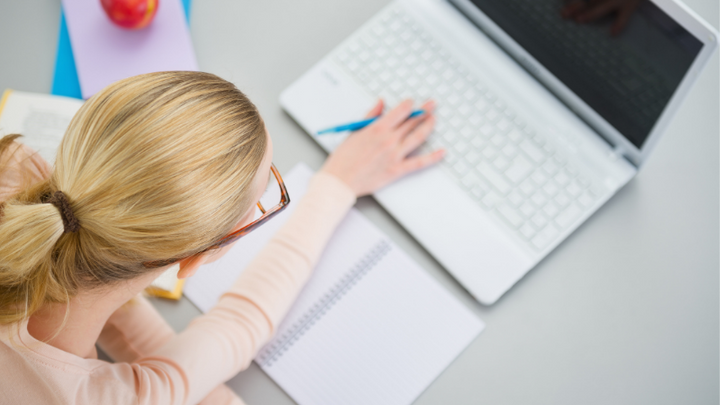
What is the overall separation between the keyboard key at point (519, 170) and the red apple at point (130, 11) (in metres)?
0.63

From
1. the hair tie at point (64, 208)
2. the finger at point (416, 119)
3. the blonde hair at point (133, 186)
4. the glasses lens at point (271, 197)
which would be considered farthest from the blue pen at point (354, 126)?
the hair tie at point (64, 208)

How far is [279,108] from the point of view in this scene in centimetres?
86

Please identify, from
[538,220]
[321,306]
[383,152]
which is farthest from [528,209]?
[321,306]

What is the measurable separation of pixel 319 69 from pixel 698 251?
0.66 meters

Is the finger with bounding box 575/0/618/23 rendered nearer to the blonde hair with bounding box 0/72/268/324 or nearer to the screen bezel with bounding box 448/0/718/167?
the screen bezel with bounding box 448/0/718/167

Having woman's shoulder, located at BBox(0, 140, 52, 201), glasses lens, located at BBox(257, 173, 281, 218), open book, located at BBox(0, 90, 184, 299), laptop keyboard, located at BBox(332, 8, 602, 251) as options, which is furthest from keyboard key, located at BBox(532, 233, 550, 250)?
woman's shoulder, located at BBox(0, 140, 52, 201)

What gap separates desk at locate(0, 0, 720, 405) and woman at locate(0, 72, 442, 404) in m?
0.11

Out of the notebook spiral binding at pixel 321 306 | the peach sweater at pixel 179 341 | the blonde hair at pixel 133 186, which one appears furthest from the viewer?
the notebook spiral binding at pixel 321 306

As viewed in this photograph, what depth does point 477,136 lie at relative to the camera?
2.70 ft

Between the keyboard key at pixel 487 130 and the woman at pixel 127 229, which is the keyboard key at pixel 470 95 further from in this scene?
the woman at pixel 127 229

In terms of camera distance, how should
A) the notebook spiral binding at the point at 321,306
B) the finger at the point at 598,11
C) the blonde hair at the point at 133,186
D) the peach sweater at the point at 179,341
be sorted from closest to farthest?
the blonde hair at the point at 133,186, the peach sweater at the point at 179,341, the finger at the point at 598,11, the notebook spiral binding at the point at 321,306

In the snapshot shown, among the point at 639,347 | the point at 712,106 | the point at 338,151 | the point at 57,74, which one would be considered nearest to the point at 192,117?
the point at 338,151

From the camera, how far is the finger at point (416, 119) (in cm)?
83

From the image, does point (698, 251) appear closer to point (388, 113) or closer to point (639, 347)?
point (639, 347)
